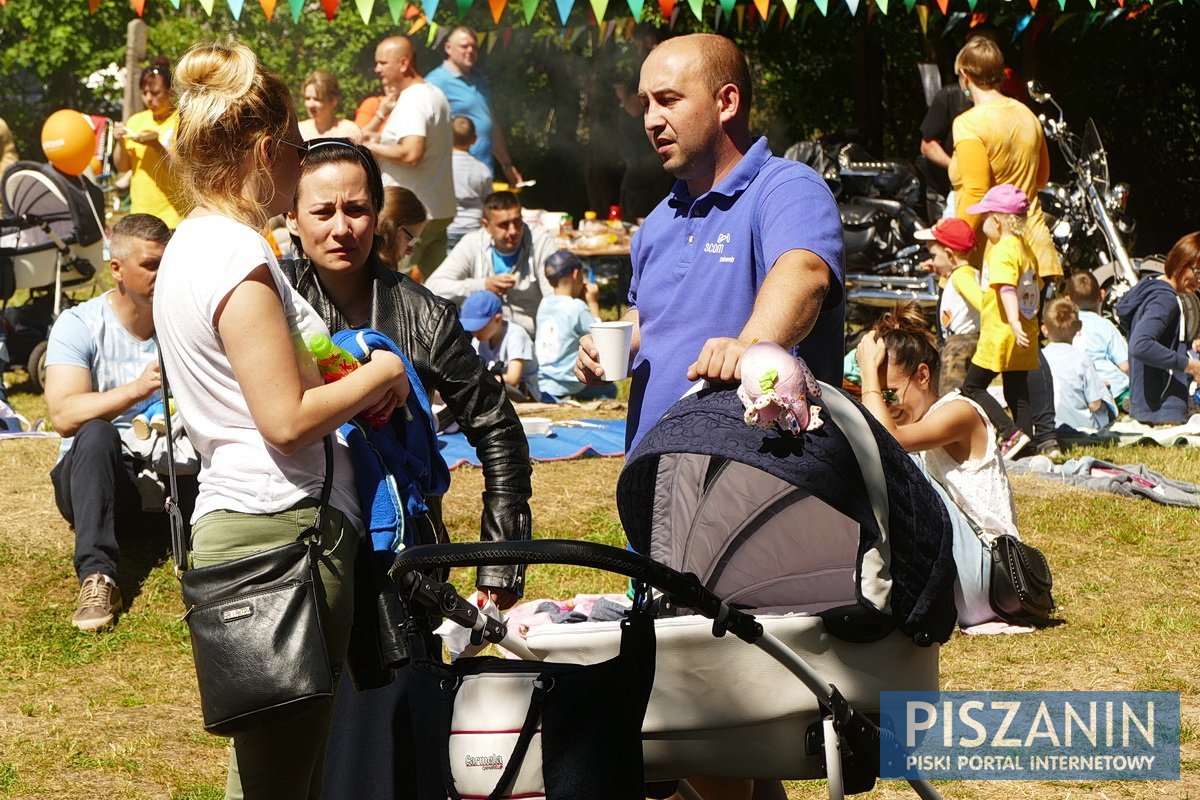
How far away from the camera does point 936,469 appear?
5.54 meters

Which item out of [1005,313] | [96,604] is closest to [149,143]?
[96,604]

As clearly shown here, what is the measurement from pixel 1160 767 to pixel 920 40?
15650mm

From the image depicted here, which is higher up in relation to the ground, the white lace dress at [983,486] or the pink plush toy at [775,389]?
the pink plush toy at [775,389]

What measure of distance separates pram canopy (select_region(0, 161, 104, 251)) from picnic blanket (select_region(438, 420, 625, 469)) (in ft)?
12.4

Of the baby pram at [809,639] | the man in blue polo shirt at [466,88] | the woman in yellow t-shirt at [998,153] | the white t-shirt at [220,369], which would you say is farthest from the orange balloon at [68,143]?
the baby pram at [809,639]

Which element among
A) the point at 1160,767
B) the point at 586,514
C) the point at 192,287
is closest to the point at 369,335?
the point at 192,287

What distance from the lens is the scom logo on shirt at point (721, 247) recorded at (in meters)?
3.24

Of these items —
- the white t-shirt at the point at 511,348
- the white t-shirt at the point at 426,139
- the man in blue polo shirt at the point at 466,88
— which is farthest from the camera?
the man in blue polo shirt at the point at 466,88

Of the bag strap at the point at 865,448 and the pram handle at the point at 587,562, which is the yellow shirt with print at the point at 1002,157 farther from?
the pram handle at the point at 587,562

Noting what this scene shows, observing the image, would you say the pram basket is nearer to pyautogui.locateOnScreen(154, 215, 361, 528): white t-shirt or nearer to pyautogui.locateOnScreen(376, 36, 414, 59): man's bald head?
pyautogui.locateOnScreen(154, 215, 361, 528): white t-shirt

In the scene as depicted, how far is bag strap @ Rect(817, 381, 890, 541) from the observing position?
2438 millimetres

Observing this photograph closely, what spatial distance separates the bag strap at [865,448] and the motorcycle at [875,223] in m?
8.71

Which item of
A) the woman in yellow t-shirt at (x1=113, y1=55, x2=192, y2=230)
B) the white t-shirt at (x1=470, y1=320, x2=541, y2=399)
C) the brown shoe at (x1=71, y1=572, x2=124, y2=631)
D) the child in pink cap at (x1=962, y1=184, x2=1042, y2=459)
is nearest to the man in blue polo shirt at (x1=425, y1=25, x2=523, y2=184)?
the woman in yellow t-shirt at (x1=113, y1=55, x2=192, y2=230)

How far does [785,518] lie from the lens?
9.96 ft
